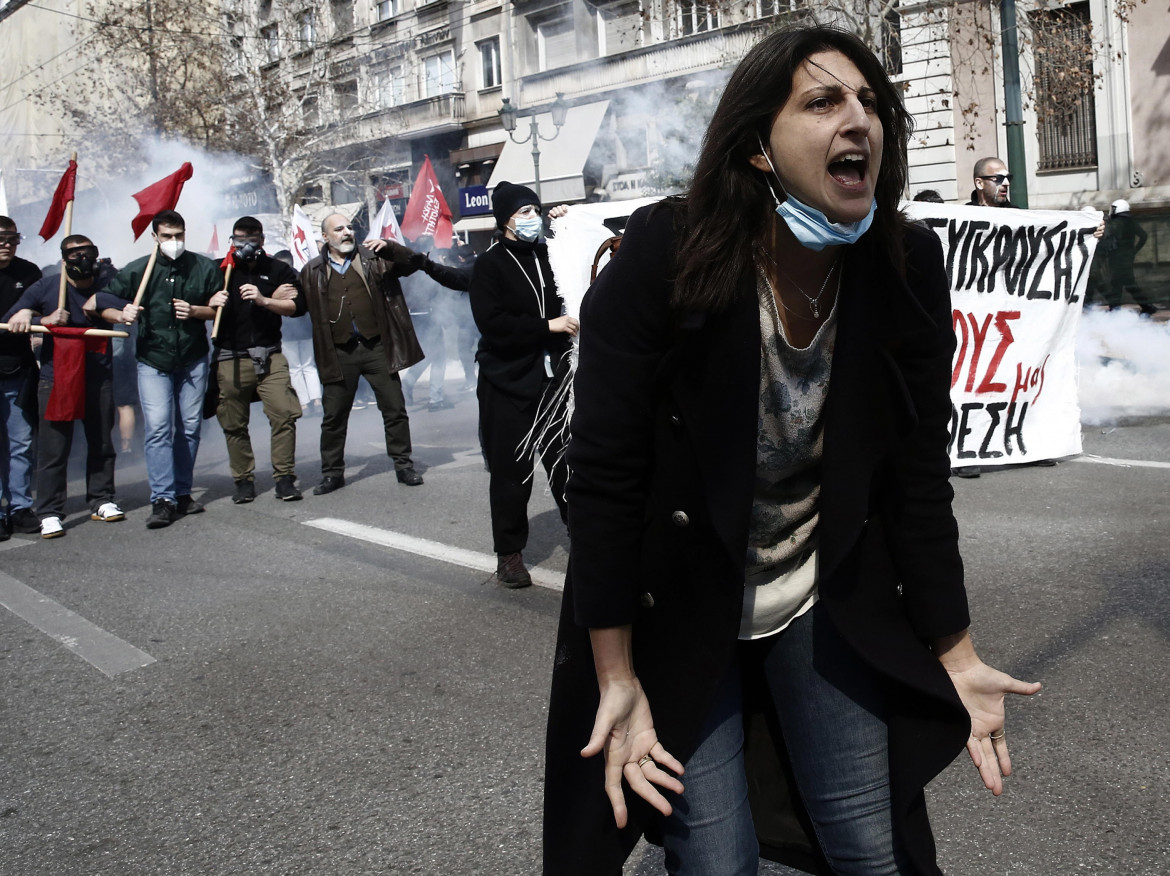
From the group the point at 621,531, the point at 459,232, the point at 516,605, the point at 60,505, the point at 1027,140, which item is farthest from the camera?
the point at 459,232

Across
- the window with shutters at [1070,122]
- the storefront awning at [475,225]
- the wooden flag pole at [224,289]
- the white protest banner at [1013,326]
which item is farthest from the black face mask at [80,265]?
the storefront awning at [475,225]

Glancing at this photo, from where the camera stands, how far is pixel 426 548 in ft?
20.4

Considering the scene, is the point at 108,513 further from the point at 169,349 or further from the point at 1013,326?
the point at 1013,326

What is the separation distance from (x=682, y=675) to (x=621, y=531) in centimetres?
24

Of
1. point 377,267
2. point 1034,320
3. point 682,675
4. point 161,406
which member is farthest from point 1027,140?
point 682,675

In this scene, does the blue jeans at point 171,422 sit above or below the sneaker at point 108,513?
above

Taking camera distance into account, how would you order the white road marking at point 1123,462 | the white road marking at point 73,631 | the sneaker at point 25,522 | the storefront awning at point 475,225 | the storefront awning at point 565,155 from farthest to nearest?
the storefront awning at point 475,225
the storefront awning at point 565,155
the sneaker at point 25,522
the white road marking at point 1123,462
the white road marking at point 73,631

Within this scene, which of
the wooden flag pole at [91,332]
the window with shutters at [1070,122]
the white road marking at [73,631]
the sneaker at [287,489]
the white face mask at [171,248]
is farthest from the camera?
the window with shutters at [1070,122]

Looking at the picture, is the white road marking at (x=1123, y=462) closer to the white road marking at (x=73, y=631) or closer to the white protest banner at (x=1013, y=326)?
the white protest banner at (x=1013, y=326)

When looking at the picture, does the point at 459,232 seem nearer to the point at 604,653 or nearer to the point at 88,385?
the point at 88,385

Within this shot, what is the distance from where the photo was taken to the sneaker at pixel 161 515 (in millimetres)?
7258

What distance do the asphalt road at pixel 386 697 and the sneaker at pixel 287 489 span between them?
98cm

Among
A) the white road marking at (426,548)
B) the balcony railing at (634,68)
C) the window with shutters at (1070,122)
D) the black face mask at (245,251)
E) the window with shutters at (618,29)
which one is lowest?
the white road marking at (426,548)

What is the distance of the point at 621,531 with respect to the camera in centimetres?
172
